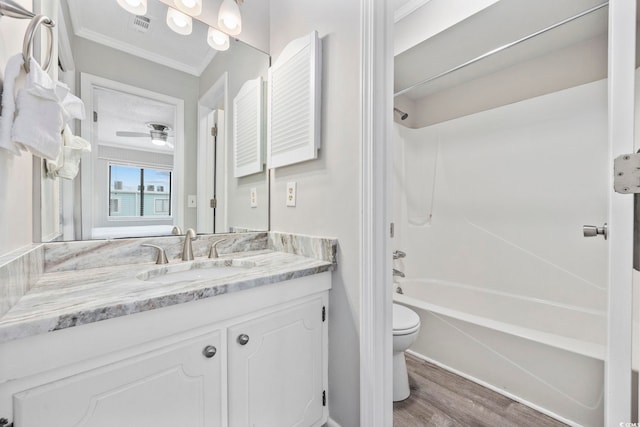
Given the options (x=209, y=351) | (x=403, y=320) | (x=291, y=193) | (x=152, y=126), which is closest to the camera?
(x=209, y=351)

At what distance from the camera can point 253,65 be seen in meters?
1.59

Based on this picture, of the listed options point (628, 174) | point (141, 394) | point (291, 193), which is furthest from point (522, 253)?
point (141, 394)

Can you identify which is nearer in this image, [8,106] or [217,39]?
[8,106]

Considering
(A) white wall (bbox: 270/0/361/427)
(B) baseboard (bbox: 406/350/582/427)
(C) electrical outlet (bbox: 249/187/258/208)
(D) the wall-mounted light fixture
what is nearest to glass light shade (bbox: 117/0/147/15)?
(D) the wall-mounted light fixture

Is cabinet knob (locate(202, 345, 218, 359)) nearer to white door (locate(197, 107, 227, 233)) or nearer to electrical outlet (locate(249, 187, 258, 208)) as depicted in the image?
white door (locate(197, 107, 227, 233))

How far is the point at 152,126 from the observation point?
1.29m

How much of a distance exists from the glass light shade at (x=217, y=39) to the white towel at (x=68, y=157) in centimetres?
82

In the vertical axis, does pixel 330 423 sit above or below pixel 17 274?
below

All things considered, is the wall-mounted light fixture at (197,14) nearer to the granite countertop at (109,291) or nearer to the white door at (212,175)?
the white door at (212,175)

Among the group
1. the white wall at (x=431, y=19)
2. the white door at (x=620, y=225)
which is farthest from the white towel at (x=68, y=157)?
the white door at (x=620, y=225)

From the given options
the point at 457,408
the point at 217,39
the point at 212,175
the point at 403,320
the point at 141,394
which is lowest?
the point at 457,408

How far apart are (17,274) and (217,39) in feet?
4.53

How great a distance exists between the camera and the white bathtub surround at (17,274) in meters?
0.56

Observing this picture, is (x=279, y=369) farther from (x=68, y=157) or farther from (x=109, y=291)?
(x=68, y=157)
